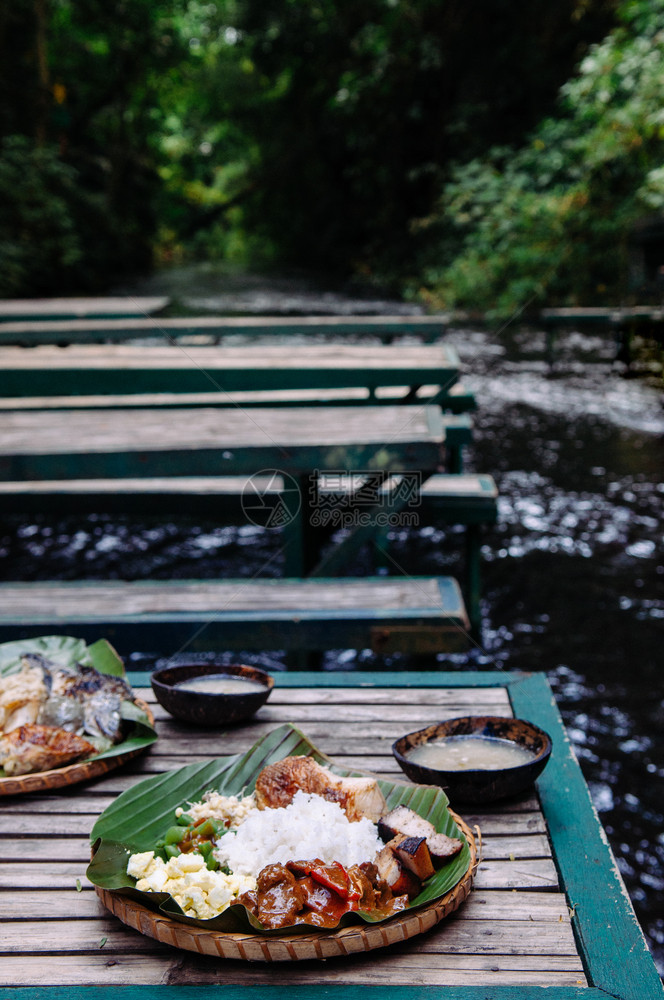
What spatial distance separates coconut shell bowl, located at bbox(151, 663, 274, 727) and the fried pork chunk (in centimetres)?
39

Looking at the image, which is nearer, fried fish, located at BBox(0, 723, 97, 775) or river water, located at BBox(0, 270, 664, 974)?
fried fish, located at BBox(0, 723, 97, 775)

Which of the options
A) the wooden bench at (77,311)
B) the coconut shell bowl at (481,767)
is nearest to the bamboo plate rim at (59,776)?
the coconut shell bowl at (481,767)

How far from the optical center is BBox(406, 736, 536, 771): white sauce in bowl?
1.68 metres

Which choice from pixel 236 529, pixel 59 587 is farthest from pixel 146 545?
pixel 59 587

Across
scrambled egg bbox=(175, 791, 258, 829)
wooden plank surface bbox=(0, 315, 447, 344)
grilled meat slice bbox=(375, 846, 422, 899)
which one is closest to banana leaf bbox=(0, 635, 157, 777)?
scrambled egg bbox=(175, 791, 258, 829)

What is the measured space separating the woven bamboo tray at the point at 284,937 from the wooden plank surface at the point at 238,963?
31 millimetres

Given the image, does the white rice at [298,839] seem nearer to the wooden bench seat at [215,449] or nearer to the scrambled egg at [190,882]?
the scrambled egg at [190,882]

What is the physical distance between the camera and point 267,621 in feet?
9.53

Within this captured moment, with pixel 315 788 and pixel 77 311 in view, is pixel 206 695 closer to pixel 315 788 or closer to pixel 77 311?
pixel 315 788

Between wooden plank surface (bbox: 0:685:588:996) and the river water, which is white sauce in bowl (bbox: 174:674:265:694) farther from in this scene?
the river water

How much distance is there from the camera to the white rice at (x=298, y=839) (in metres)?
1.31

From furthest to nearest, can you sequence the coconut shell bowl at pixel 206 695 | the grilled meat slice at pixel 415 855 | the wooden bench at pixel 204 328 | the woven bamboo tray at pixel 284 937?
Result: the wooden bench at pixel 204 328
the coconut shell bowl at pixel 206 695
the grilled meat slice at pixel 415 855
the woven bamboo tray at pixel 284 937

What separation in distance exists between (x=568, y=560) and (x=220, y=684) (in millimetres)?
3133

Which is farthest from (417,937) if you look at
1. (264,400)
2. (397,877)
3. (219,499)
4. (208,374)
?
(264,400)
